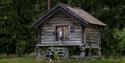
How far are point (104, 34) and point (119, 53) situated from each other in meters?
4.11

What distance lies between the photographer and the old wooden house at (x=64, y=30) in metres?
36.6

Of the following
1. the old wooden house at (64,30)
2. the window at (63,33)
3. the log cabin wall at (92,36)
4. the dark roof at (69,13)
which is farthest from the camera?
the log cabin wall at (92,36)

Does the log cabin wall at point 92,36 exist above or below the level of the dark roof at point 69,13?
below

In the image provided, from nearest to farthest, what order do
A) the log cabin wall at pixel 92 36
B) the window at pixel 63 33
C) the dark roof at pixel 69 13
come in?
the dark roof at pixel 69 13, the window at pixel 63 33, the log cabin wall at pixel 92 36

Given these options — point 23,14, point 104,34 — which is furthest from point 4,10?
point 104,34

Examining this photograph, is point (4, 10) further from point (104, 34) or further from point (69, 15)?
point (69, 15)

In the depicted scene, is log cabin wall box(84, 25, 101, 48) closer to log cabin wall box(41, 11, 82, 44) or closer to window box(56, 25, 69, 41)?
log cabin wall box(41, 11, 82, 44)

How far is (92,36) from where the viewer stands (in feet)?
128

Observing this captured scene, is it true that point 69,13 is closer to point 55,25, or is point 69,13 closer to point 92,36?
point 55,25

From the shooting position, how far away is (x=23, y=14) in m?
52.2

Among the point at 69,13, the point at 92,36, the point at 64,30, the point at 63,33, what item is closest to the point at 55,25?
the point at 64,30

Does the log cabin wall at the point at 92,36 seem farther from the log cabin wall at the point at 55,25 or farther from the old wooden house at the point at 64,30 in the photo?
the log cabin wall at the point at 55,25

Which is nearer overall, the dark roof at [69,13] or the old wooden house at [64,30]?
the dark roof at [69,13]

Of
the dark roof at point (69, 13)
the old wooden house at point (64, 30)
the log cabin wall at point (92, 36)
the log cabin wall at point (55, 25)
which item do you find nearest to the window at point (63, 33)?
the old wooden house at point (64, 30)
